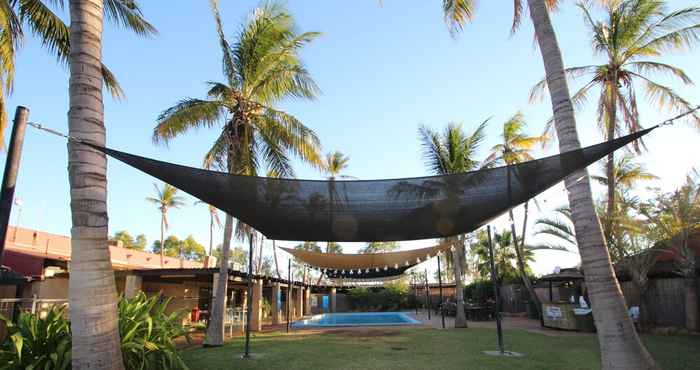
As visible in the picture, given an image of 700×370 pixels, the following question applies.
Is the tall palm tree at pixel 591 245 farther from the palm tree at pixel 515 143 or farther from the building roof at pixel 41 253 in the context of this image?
the palm tree at pixel 515 143

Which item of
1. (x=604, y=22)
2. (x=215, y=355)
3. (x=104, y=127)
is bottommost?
(x=215, y=355)

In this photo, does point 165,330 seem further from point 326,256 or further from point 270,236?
point 326,256

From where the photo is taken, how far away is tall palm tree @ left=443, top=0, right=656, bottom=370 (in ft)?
10.7

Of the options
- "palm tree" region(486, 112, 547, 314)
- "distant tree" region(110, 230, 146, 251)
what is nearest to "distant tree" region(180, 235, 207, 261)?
"distant tree" region(110, 230, 146, 251)

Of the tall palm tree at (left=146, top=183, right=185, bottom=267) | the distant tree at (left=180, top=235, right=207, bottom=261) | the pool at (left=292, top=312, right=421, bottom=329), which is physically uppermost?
the tall palm tree at (left=146, top=183, right=185, bottom=267)

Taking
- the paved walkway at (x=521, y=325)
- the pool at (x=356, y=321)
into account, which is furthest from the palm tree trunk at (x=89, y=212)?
the pool at (x=356, y=321)

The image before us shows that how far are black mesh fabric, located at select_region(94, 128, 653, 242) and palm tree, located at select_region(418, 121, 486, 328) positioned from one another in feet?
26.6

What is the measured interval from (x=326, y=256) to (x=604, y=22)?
31.9ft

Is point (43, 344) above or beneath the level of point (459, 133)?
beneath

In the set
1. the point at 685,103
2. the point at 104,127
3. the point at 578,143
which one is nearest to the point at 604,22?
the point at 685,103

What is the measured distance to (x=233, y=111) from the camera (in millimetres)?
9695

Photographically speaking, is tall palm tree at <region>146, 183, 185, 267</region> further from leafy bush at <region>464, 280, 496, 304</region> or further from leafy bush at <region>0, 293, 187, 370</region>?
leafy bush at <region>0, 293, 187, 370</region>

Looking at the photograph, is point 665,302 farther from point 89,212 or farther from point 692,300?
point 89,212

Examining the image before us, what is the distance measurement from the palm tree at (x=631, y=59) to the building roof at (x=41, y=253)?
12.5 meters
